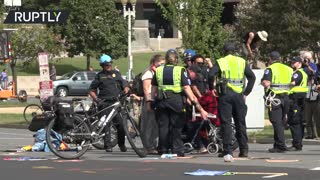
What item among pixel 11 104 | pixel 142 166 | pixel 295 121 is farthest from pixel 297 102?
pixel 11 104

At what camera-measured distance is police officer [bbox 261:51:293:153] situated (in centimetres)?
1473

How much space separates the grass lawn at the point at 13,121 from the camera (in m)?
25.3

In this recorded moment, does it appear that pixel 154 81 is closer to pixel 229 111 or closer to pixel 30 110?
pixel 229 111

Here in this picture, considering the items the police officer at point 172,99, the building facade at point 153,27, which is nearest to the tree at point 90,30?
the building facade at point 153,27

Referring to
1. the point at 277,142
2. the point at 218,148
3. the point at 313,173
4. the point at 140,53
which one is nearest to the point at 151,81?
the point at 218,148

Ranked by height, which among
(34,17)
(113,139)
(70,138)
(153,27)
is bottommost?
(113,139)

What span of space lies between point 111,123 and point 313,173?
175 inches

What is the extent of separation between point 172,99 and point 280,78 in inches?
94.5

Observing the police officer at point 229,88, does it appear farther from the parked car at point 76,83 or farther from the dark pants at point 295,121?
the parked car at point 76,83

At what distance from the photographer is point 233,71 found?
517 inches

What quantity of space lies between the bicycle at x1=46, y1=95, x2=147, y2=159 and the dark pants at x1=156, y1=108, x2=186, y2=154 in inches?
22.5

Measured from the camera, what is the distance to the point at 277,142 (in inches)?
589

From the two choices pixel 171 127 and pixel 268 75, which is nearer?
pixel 171 127

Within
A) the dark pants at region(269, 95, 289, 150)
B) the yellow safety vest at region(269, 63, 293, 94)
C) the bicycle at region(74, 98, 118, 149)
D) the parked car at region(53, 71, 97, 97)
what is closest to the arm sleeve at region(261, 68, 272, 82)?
the yellow safety vest at region(269, 63, 293, 94)
